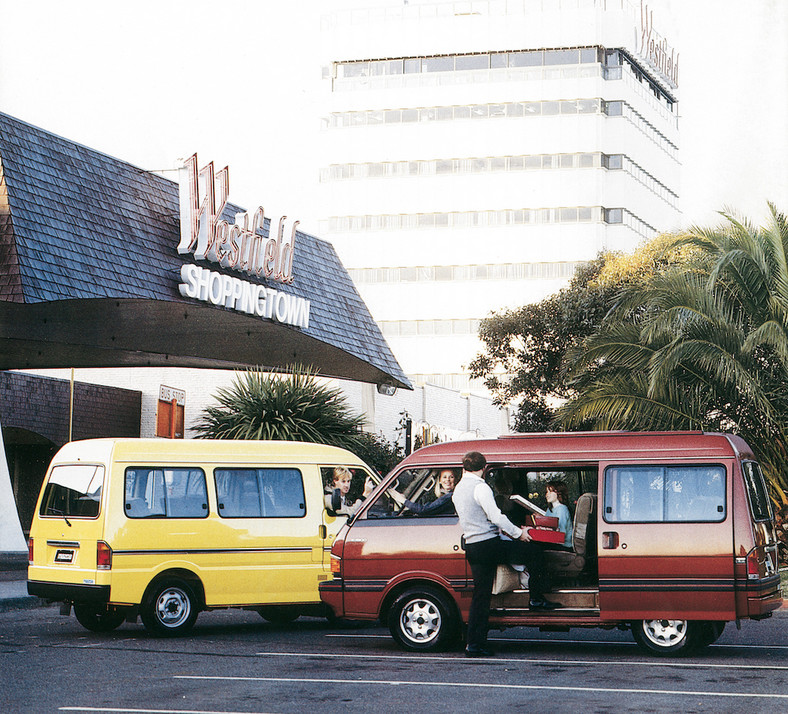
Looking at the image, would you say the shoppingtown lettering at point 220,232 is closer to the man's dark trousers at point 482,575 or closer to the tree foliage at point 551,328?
the man's dark trousers at point 482,575

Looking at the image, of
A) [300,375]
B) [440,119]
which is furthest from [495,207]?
[300,375]

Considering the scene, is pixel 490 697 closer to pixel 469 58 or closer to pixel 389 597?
pixel 389 597

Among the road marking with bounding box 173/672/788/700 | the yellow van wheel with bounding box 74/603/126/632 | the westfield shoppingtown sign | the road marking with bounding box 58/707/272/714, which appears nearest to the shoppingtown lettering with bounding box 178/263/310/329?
the westfield shoppingtown sign

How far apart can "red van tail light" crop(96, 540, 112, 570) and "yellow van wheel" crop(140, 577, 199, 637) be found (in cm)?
57

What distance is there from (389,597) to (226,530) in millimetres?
2387

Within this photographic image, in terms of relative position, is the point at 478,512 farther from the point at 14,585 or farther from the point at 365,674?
the point at 14,585

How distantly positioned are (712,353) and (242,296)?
27.4 ft

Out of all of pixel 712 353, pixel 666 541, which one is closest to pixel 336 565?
pixel 666 541

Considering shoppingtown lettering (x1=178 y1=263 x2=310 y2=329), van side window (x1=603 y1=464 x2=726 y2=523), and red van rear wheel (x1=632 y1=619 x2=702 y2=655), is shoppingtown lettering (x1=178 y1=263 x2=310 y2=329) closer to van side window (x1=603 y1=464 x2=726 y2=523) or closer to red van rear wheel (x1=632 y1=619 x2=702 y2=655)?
van side window (x1=603 y1=464 x2=726 y2=523)

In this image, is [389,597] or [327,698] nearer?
[327,698]

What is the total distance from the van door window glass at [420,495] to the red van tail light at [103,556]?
270 centimetres

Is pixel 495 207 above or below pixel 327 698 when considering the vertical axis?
above

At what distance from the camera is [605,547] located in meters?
12.0

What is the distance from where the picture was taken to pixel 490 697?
9.61 m
